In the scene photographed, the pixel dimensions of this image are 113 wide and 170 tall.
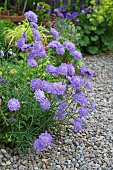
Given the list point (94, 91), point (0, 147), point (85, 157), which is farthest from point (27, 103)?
point (94, 91)

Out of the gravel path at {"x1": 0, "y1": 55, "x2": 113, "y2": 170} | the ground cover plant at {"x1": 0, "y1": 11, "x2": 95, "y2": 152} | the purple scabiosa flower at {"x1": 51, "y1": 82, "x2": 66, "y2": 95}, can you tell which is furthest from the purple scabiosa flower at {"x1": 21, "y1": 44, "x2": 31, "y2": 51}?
the gravel path at {"x1": 0, "y1": 55, "x2": 113, "y2": 170}

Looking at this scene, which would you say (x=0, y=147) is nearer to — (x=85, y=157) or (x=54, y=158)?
(x=54, y=158)

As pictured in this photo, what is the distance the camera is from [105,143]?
10.5 ft

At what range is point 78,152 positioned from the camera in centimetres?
302

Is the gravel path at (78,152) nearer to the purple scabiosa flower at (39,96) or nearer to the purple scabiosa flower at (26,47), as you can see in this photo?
the purple scabiosa flower at (39,96)

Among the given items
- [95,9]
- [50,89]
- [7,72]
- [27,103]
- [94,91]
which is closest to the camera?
[50,89]

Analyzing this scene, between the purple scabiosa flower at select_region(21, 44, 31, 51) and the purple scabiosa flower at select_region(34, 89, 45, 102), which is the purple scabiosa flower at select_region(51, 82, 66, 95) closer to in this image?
the purple scabiosa flower at select_region(34, 89, 45, 102)

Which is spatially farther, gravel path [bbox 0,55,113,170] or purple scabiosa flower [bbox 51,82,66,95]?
gravel path [bbox 0,55,113,170]

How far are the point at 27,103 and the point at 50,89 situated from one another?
0.28 meters

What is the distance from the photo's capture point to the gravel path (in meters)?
2.80

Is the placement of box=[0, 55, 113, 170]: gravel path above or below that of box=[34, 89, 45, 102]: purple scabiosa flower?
below

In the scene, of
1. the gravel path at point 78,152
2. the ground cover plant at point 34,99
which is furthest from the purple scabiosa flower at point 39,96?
the gravel path at point 78,152

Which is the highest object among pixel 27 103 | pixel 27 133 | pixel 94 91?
pixel 27 103

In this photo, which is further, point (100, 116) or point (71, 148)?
point (100, 116)
